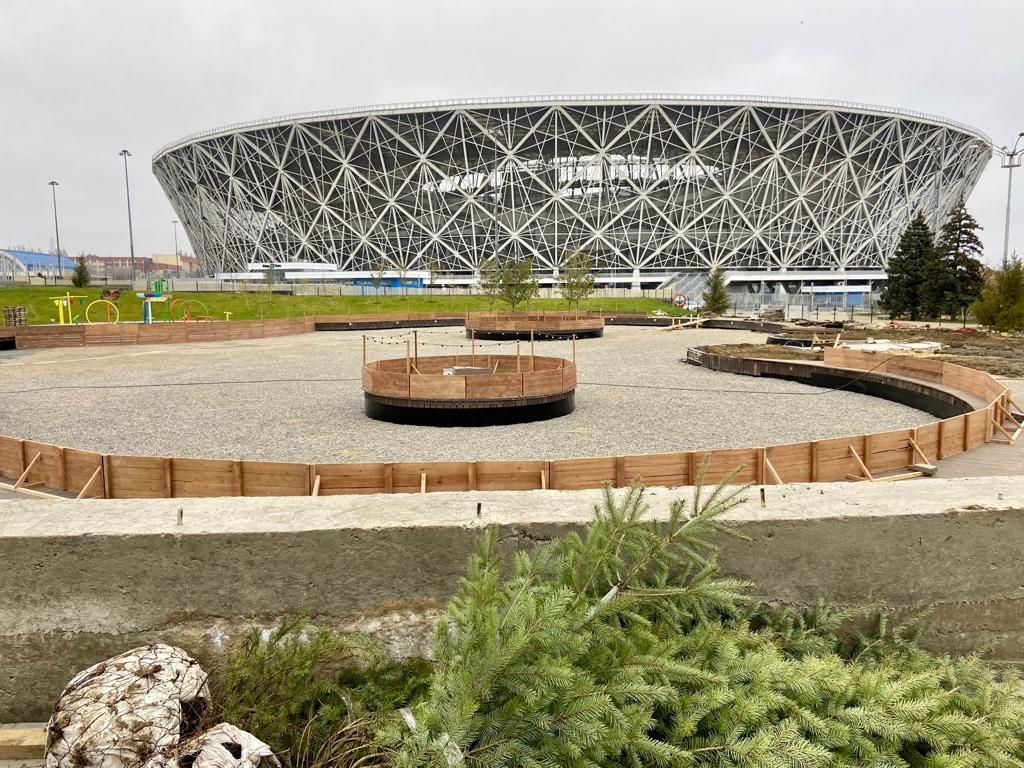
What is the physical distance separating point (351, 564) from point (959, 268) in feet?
217

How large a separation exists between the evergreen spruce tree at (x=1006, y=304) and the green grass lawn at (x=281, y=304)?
97.3 feet

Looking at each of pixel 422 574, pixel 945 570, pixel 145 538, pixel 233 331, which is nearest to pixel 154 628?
pixel 145 538

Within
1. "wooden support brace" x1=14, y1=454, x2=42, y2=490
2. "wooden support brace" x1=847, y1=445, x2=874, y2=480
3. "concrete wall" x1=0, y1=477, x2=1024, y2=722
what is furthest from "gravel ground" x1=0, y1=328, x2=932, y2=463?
"concrete wall" x1=0, y1=477, x2=1024, y2=722

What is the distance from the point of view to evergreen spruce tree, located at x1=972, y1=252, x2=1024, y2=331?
37031 mm

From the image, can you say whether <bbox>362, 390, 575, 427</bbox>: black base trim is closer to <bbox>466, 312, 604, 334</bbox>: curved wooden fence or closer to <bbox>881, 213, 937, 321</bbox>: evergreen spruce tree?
<bbox>466, 312, 604, 334</bbox>: curved wooden fence

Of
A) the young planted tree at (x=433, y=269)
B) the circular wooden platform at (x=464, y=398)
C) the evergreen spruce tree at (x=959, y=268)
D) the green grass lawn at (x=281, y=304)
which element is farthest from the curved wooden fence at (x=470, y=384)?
the young planted tree at (x=433, y=269)

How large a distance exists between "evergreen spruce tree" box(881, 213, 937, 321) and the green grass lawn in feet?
63.2

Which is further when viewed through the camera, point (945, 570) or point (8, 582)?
point (945, 570)

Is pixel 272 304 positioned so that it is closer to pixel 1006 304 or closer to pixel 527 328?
pixel 527 328

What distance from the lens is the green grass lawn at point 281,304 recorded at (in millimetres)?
58781

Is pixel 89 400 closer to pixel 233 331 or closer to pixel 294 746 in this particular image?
pixel 294 746

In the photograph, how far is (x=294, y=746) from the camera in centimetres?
306

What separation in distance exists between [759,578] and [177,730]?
9.69 feet

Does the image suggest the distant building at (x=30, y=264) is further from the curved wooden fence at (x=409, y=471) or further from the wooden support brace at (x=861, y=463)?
the wooden support brace at (x=861, y=463)
